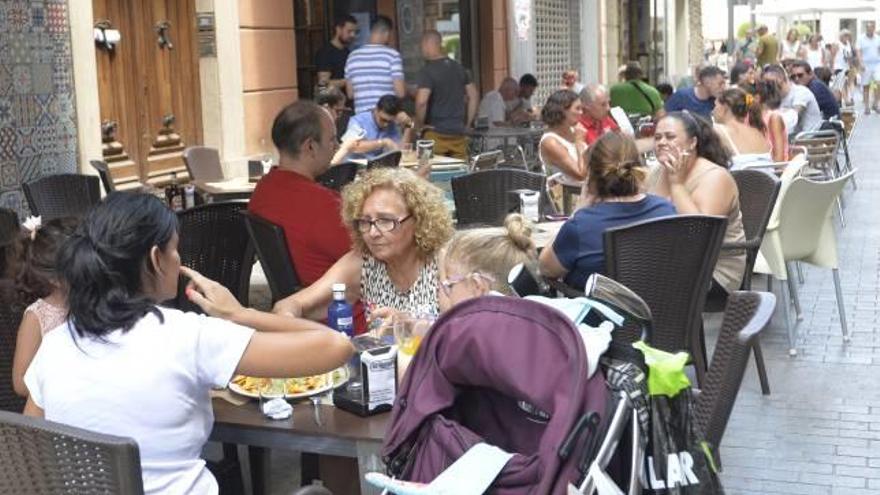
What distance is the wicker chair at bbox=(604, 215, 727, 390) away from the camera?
15.4 ft

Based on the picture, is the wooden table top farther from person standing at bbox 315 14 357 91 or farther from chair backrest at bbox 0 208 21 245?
person standing at bbox 315 14 357 91

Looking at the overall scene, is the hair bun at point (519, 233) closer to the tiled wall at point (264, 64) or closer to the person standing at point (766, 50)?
the tiled wall at point (264, 64)

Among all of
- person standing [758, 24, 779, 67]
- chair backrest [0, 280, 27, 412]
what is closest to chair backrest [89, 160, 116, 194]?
chair backrest [0, 280, 27, 412]

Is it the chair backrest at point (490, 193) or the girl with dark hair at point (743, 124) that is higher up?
the girl with dark hair at point (743, 124)

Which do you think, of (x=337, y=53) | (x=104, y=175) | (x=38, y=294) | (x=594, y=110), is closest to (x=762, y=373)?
(x=38, y=294)

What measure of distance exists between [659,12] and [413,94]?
673 inches

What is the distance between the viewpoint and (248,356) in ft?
8.95

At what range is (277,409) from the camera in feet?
10.3

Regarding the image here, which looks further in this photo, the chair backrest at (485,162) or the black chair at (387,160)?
the chair backrest at (485,162)

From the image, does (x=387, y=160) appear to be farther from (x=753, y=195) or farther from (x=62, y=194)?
(x=753, y=195)

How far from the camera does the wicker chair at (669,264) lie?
15.4ft

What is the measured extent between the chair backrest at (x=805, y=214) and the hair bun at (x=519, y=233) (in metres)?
3.29

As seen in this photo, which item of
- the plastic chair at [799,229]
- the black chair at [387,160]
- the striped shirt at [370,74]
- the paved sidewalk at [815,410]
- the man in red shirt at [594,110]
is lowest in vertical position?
the paved sidewalk at [815,410]

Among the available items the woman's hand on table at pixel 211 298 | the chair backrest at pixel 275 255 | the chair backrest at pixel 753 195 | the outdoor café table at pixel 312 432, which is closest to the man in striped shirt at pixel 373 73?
the chair backrest at pixel 753 195
